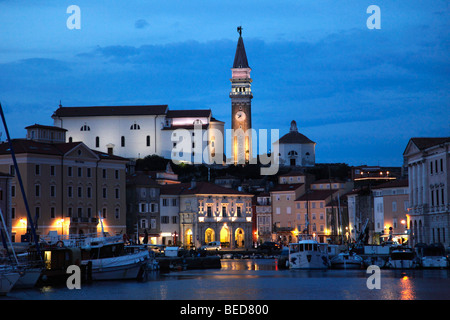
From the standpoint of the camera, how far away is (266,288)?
55844 millimetres

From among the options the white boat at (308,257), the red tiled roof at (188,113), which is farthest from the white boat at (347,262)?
the red tiled roof at (188,113)

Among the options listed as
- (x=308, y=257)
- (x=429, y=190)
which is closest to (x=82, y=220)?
(x=308, y=257)

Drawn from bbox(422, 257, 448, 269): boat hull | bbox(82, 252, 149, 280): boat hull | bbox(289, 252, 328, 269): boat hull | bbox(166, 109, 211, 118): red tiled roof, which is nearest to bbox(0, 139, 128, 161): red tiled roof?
bbox(82, 252, 149, 280): boat hull

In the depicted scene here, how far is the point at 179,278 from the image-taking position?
66.4 metres

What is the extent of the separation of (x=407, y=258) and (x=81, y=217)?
40540mm

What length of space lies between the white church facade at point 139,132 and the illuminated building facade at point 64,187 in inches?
1963

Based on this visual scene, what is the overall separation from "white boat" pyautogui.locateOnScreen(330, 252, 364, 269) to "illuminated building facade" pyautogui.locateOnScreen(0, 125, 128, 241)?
98.2 feet

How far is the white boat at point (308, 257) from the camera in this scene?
71562 millimetres

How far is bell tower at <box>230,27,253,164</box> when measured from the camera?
559 feet

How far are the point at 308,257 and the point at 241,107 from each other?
4062 inches

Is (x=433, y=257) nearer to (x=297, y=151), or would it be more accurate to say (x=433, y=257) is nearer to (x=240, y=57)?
(x=297, y=151)

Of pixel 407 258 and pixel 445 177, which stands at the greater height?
pixel 445 177
